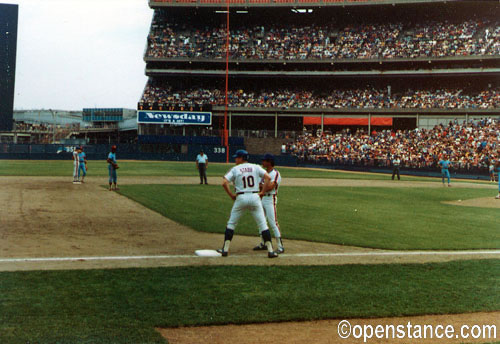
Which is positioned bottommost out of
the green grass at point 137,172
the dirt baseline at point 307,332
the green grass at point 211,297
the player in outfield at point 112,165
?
the dirt baseline at point 307,332

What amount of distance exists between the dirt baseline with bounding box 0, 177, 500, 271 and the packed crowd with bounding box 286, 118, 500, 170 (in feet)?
100

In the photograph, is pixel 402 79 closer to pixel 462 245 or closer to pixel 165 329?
pixel 462 245

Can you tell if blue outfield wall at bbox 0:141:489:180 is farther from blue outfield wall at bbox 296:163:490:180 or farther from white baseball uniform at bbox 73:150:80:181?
white baseball uniform at bbox 73:150:80:181

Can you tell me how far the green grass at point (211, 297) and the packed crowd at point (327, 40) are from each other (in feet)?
171

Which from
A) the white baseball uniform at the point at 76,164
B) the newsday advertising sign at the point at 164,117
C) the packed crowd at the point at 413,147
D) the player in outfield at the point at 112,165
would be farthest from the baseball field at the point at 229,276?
the newsday advertising sign at the point at 164,117

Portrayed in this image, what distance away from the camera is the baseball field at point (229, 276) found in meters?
6.12

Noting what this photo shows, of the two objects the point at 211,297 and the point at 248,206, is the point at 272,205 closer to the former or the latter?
the point at 248,206

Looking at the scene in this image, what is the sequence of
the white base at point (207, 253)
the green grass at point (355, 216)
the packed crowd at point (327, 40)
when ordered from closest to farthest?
the white base at point (207, 253) → the green grass at point (355, 216) → the packed crowd at point (327, 40)

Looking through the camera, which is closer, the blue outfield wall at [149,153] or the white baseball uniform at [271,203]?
the white baseball uniform at [271,203]

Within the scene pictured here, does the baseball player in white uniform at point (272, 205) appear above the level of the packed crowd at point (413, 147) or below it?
below

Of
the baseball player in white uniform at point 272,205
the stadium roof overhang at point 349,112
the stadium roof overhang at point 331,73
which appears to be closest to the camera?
the baseball player in white uniform at point 272,205

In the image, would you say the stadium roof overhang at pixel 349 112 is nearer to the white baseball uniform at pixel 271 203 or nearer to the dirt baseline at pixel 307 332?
the white baseball uniform at pixel 271 203

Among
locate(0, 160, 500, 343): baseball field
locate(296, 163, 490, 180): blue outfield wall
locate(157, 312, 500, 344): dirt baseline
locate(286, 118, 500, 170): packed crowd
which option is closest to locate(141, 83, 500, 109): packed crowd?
locate(286, 118, 500, 170): packed crowd

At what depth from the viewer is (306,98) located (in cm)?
6319
